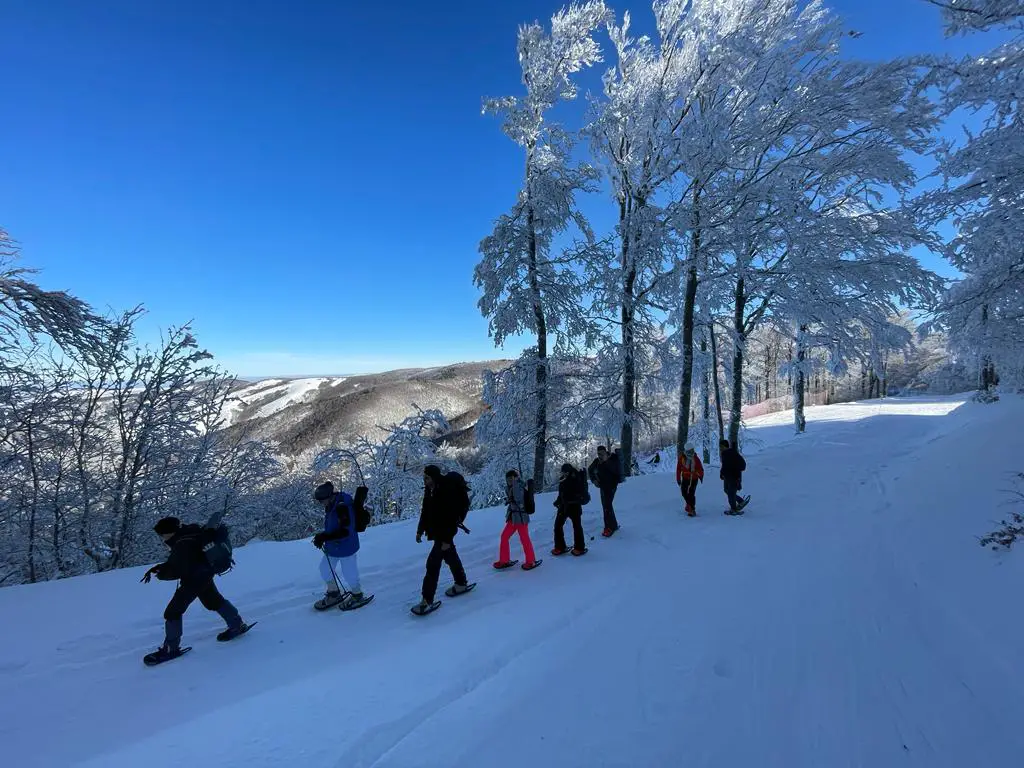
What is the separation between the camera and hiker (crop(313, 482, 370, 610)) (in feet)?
17.0

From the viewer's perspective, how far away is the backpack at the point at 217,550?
4.47 meters

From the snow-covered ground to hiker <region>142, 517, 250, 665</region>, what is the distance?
18 centimetres

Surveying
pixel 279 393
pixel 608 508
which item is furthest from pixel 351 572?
pixel 279 393

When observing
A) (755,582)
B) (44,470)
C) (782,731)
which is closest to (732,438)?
(755,582)

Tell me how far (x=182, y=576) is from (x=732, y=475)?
29.4 feet

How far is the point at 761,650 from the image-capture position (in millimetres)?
3748

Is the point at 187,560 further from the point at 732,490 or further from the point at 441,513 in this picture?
the point at 732,490

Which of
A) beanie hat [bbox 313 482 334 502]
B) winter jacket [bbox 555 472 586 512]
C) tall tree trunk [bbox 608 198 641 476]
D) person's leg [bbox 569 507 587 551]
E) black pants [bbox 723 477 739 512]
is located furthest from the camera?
tall tree trunk [bbox 608 198 641 476]

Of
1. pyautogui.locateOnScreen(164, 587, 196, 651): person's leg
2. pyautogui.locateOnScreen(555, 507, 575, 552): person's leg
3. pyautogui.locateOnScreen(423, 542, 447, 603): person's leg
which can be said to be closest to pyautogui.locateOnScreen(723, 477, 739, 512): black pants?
pyautogui.locateOnScreen(555, 507, 575, 552): person's leg

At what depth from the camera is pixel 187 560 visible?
434cm

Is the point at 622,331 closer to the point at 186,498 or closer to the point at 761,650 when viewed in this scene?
the point at 761,650

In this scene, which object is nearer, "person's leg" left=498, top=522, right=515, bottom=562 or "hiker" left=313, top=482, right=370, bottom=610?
"hiker" left=313, top=482, right=370, bottom=610

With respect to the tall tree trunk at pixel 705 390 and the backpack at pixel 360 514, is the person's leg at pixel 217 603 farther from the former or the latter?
the tall tree trunk at pixel 705 390

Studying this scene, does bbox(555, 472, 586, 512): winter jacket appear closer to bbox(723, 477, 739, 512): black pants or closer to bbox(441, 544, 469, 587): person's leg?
bbox(441, 544, 469, 587): person's leg
